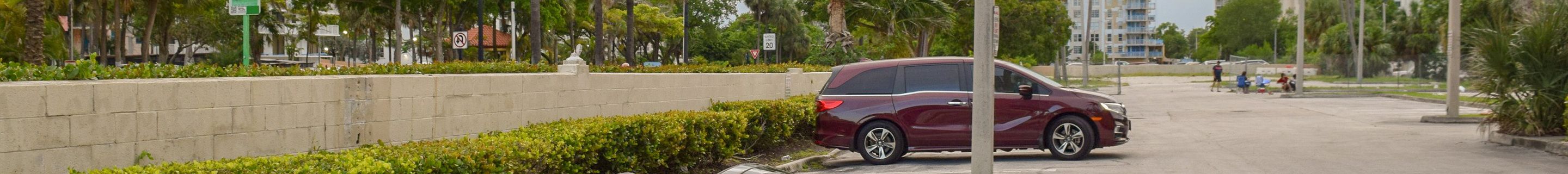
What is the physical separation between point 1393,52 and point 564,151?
61957 millimetres

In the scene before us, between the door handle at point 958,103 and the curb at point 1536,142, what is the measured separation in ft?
18.0

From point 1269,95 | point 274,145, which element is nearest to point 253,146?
point 274,145

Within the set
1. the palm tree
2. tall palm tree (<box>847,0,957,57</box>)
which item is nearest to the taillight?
the palm tree

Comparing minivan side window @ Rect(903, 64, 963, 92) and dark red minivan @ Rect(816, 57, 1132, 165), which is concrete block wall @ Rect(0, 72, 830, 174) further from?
minivan side window @ Rect(903, 64, 963, 92)

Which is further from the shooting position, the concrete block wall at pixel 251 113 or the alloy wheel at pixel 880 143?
the alloy wheel at pixel 880 143

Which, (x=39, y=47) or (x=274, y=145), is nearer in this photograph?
(x=274, y=145)

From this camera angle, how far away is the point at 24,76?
739 cm

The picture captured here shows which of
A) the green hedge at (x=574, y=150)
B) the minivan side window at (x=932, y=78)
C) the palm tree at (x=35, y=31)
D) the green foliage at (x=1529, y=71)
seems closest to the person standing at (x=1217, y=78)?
the green foliage at (x=1529, y=71)

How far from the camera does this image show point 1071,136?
12.9 metres

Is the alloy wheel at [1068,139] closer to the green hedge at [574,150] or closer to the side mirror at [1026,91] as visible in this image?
the side mirror at [1026,91]

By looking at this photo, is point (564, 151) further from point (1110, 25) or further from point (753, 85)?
point (1110, 25)

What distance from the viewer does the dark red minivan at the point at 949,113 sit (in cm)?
1279

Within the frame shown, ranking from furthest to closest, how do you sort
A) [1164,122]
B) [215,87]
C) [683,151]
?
[1164,122] → [683,151] → [215,87]

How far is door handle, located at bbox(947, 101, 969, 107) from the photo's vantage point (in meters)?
12.7
